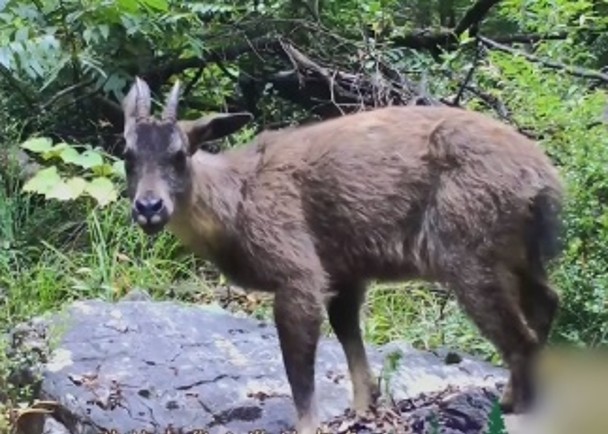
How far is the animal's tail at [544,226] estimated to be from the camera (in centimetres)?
527

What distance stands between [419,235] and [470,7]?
192 inches

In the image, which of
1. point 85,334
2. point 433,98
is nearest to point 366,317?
point 433,98

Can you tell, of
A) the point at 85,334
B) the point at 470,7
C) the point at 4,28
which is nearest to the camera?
the point at 85,334

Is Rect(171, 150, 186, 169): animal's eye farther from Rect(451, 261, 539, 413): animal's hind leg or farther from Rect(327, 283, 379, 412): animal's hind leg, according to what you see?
Rect(451, 261, 539, 413): animal's hind leg

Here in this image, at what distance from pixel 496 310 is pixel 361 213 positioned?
2.58ft

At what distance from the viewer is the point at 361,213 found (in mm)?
5508

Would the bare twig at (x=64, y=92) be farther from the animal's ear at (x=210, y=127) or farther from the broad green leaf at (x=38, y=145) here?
the animal's ear at (x=210, y=127)

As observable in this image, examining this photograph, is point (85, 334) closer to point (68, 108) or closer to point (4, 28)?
point (4, 28)

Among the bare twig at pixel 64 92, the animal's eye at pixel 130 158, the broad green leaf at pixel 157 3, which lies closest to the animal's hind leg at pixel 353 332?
the animal's eye at pixel 130 158

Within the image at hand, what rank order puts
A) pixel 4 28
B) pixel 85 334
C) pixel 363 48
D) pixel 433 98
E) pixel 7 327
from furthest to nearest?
1. pixel 363 48
2. pixel 433 98
3. pixel 4 28
4. pixel 7 327
5. pixel 85 334

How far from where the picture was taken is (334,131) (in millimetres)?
5734

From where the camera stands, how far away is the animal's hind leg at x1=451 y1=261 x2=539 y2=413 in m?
5.18

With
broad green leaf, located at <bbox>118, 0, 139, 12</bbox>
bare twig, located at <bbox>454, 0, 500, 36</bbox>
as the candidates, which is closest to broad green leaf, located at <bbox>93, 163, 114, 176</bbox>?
broad green leaf, located at <bbox>118, 0, 139, 12</bbox>

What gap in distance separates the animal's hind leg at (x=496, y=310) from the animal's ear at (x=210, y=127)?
1.28 metres
